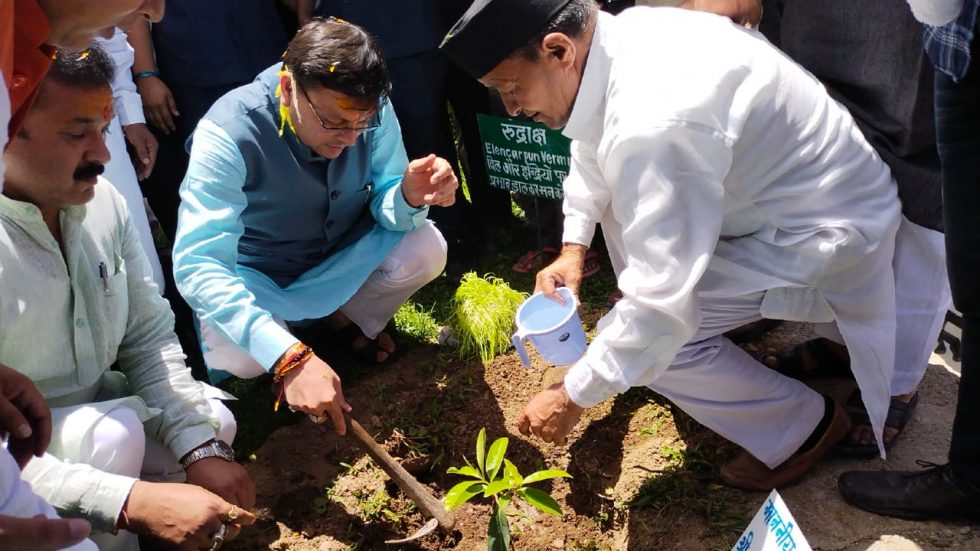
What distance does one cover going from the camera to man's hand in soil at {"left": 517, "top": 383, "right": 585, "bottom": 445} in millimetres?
2268

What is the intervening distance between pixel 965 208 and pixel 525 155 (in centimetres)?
204

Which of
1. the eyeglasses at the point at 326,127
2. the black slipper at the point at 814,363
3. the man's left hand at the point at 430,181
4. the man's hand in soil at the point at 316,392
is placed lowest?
the black slipper at the point at 814,363

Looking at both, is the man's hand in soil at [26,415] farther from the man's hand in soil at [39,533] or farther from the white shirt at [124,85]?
the white shirt at [124,85]

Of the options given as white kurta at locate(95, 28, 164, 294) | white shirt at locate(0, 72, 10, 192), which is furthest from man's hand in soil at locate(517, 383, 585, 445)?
white kurta at locate(95, 28, 164, 294)

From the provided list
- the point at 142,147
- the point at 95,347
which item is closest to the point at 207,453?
the point at 95,347

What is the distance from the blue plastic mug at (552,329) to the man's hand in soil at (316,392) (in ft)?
1.89

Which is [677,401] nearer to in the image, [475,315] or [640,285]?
[640,285]

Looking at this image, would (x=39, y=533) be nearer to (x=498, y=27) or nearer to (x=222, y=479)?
(x=222, y=479)

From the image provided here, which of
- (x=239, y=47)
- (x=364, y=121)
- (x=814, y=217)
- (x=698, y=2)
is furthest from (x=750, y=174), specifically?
(x=239, y=47)

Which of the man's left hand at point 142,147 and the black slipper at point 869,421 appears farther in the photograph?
the man's left hand at point 142,147

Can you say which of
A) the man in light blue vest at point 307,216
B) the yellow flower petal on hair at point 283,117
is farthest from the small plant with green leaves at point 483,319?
the yellow flower petal on hair at point 283,117

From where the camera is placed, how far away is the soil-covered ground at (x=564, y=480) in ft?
8.63

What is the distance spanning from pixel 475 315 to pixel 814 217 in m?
1.63

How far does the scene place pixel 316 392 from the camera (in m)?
2.52
